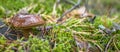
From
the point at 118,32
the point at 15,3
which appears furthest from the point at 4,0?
the point at 118,32

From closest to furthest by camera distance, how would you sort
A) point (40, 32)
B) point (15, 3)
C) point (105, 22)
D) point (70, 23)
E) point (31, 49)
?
1. point (31, 49)
2. point (40, 32)
3. point (70, 23)
4. point (105, 22)
5. point (15, 3)

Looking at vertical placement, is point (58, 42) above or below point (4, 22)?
below

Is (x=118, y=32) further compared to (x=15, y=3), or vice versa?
(x=15, y=3)

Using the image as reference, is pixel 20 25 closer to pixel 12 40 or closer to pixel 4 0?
pixel 12 40

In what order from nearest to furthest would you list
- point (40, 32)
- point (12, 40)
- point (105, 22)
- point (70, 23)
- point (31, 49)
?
point (31, 49) < point (12, 40) < point (40, 32) < point (70, 23) < point (105, 22)

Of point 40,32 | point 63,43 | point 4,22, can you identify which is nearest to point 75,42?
point 63,43

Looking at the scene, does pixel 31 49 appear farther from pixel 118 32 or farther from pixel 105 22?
pixel 105 22

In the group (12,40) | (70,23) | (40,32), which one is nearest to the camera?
(12,40)

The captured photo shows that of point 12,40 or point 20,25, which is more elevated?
point 20,25

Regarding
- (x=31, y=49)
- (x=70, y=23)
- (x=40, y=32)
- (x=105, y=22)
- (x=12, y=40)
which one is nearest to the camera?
(x=31, y=49)
